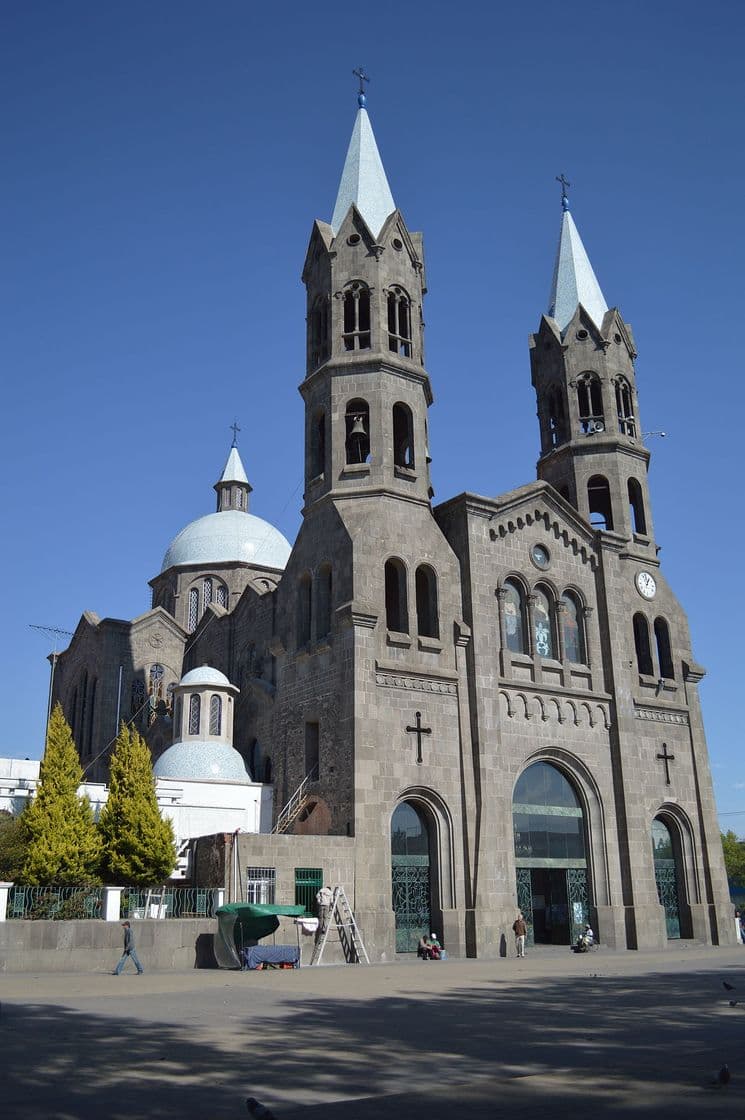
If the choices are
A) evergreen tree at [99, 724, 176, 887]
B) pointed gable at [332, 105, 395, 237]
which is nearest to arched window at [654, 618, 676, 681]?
pointed gable at [332, 105, 395, 237]

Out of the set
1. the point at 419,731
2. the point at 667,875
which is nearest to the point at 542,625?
the point at 419,731

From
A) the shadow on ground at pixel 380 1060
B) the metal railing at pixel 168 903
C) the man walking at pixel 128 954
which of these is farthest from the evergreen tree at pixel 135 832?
the shadow on ground at pixel 380 1060

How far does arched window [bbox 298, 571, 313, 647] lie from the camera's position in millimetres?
34156

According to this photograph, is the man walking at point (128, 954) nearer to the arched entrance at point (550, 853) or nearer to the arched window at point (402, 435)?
the arched entrance at point (550, 853)

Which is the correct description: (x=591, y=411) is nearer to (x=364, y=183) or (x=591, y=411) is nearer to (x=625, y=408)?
(x=625, y=408)

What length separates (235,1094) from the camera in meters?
8.95

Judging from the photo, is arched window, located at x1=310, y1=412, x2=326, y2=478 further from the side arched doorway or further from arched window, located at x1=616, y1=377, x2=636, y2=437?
the side arched doorway

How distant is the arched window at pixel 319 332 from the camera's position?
37.5 meters

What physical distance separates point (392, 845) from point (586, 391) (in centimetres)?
2169

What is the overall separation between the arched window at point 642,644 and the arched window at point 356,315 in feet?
49.7

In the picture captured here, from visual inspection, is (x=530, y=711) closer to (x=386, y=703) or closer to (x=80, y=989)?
(x=386, y=703)

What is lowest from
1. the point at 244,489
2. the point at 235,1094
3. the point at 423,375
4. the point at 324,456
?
the point at 235,1094

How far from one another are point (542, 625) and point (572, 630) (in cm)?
163

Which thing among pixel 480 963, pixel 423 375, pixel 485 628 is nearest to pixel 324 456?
pixel 423 375
